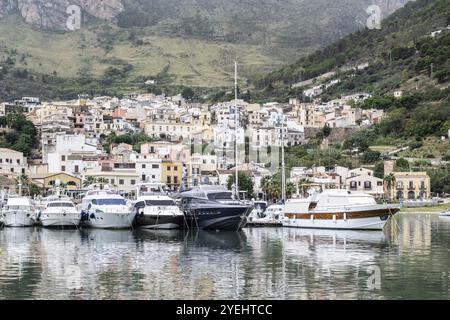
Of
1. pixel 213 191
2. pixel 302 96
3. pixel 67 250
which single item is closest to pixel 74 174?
pixel 213 191

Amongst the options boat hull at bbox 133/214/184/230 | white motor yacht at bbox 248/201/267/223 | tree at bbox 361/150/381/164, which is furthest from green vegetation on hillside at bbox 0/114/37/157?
boat hull at bbox 133/214/184/230

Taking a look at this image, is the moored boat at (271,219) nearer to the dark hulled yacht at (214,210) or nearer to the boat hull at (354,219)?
the boat hull at (354,219)

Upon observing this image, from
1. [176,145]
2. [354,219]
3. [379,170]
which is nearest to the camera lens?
[354,219]

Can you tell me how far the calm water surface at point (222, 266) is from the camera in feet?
91.1

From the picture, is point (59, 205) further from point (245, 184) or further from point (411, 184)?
point (411, 184)

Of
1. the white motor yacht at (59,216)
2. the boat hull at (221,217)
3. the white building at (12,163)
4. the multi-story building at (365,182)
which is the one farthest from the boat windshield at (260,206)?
the white building at (12,163)

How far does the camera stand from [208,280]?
30.0m

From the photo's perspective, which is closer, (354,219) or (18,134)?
(354,219)

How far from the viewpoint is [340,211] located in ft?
182

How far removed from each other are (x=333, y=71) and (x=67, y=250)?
488 ft

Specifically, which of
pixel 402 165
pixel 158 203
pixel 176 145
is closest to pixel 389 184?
pixel 402 165

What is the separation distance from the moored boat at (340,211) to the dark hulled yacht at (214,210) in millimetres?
5683

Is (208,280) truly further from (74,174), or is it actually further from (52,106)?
(52,106)

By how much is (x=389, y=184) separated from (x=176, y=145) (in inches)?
1018
